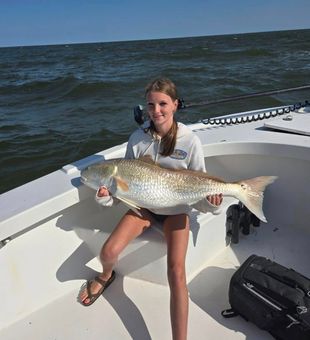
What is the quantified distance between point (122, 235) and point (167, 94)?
96 cm

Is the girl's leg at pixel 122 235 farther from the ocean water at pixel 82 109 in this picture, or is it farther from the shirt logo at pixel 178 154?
the ocean water at pixel 82 109

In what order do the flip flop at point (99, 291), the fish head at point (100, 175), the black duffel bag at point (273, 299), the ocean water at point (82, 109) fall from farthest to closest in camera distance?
the ocean water at point (82, 109) → the flip flop at point (99, 291) → the fish head at point (100, 175) → the black duffel bag at point (273, 299)

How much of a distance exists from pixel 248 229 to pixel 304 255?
0.50m

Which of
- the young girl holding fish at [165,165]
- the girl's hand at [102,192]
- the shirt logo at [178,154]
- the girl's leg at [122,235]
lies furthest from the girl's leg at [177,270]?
the girl's hand at [102,192]

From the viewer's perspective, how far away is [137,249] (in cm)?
267

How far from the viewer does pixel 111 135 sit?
9.17 metres

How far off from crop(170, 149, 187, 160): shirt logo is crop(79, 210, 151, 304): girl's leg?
17.4 inches

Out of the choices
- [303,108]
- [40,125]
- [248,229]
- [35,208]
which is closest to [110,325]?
[35,208]

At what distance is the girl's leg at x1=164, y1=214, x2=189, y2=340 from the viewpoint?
221 centimetres

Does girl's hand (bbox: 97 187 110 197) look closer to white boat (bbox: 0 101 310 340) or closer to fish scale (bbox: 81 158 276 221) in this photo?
fish scale (bbox: 81 158 276 221)

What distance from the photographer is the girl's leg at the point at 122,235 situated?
2.49 m

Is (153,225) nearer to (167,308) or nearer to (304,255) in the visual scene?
(167,308)

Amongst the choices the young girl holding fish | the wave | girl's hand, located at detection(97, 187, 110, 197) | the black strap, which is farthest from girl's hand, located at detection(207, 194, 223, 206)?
the wave

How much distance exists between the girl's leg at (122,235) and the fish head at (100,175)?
357mm
